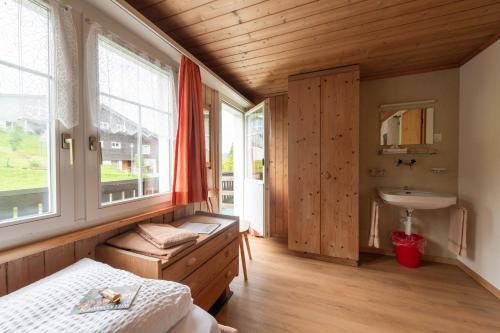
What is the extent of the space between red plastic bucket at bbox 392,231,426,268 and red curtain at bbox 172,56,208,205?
2330 millimetres

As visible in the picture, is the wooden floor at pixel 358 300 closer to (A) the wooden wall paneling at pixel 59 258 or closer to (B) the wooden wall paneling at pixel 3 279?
(A) the wooden wall paneling at pixel 59 258

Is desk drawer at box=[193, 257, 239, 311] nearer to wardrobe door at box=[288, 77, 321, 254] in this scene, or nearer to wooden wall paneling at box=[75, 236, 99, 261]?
wooden wall paneling at box=[75, 236, 99, 261]

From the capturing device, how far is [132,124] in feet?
4.88

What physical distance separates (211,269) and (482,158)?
2.74 metres

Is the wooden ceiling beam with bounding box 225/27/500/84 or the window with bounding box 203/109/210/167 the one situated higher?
the wooden ceiling beam with bounding box 225/27/500/84

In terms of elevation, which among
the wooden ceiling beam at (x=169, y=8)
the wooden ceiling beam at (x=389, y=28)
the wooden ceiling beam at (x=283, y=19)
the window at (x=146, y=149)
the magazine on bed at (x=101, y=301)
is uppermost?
the wooden ceiling beam at (x=389, y=28)

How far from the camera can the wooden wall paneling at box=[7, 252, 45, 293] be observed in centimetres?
86

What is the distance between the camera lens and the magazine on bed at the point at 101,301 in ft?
2.00

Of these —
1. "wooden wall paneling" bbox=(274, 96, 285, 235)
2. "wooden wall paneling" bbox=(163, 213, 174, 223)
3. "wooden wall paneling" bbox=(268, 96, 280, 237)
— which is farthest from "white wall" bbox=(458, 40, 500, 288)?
"wooden wall paneling" bbox=(163, 213, 174, 223)

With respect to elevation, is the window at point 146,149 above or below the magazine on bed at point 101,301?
above

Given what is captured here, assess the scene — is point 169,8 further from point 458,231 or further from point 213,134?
point 458,231

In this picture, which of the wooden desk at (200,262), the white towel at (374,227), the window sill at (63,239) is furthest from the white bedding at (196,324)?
the white towel at (374,227)

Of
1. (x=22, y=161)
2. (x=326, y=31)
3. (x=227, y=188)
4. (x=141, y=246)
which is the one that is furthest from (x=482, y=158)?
(x=227, y=188)

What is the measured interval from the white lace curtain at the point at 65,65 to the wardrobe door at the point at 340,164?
2241 mm
